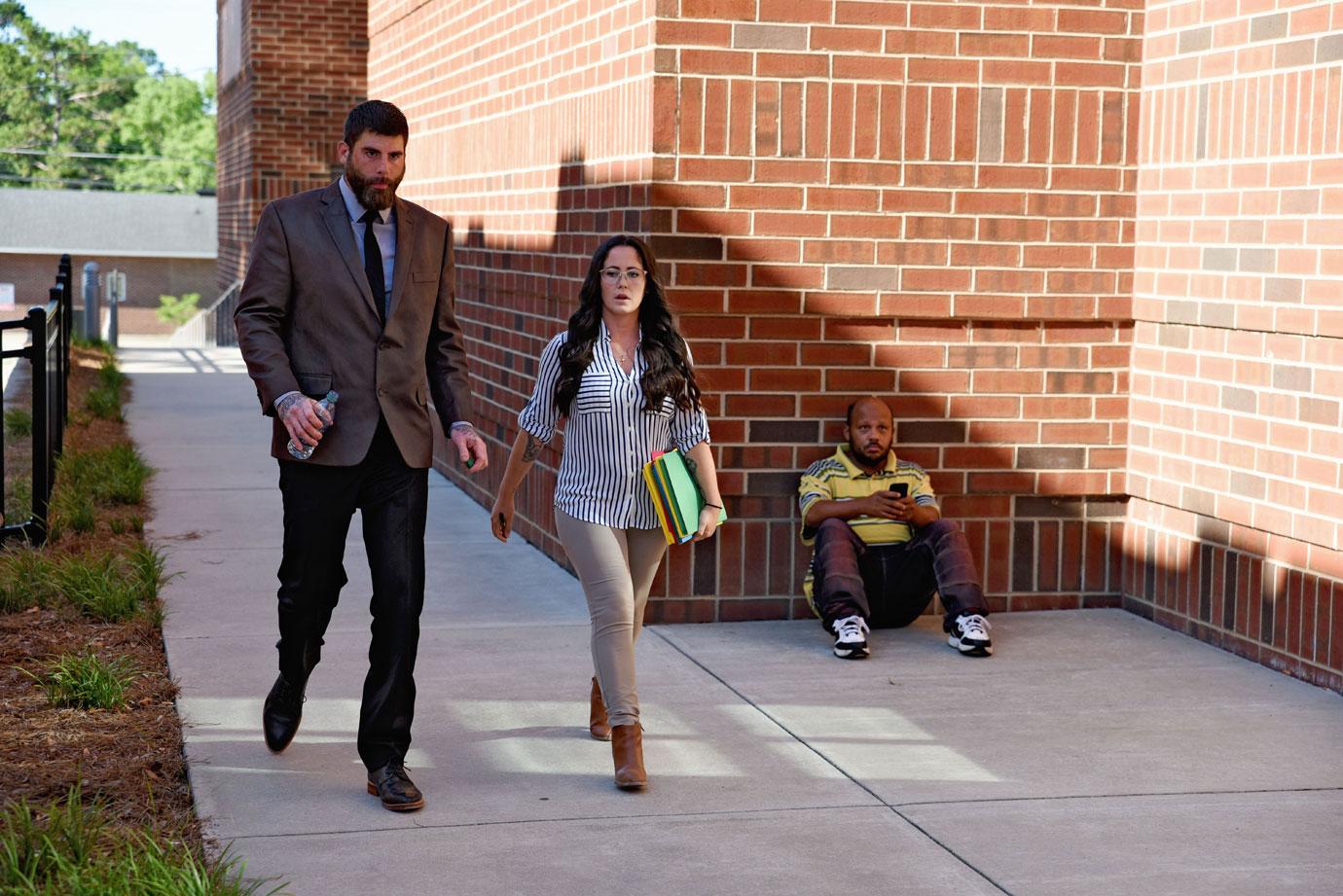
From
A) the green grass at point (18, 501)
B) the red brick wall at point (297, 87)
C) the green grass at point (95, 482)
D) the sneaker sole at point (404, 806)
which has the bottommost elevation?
the sneaker sole at point (404, 806)

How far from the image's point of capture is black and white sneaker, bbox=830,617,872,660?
22.7 feet

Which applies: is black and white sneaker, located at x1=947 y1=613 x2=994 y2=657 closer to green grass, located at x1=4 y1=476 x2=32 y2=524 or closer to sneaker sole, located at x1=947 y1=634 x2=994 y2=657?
sneaker sole, located at x1=947 y1=634 x2=994 y2=657

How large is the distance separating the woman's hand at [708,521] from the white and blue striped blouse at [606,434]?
0.14 meters

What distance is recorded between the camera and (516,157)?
9.85 metres

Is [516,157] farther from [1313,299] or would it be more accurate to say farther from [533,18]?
[1313,299]

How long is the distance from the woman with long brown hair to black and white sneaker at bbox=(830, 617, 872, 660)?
1615 mm

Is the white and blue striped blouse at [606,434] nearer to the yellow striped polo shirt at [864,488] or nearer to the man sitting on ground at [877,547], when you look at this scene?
the man sitting on ground at [877,547]

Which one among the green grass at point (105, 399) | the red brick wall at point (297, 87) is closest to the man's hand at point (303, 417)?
the green grass at point (105, 399)

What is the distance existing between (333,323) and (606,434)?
91cm

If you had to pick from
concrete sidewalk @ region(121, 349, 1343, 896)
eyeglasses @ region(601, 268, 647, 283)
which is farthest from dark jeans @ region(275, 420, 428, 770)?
eyeglasses @ region(601, 268, 647, 283)

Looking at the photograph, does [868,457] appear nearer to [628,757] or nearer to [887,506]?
[887,506]

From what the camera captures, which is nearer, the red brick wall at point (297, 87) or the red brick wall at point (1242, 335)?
the red brick wall at point (1242, 335)

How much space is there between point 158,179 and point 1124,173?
90.4 metres

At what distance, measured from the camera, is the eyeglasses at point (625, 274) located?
5.33 m
